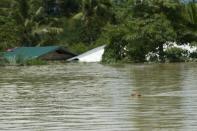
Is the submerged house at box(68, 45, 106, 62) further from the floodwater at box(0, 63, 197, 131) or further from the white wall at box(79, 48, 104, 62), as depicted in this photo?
the floodwater at box(0, 63, 197, 131)

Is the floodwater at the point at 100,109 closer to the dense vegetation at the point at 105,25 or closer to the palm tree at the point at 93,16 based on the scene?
the dense vegetation at the point at 105,25

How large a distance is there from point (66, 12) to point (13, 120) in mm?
47223

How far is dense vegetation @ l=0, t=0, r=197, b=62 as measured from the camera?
1476 inches

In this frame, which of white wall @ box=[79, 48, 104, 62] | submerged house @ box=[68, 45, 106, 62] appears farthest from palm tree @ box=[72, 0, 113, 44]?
white wall @ box=[79, 48, 104, 62]

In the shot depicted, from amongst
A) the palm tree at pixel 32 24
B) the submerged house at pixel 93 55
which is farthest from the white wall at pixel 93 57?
the palm tree at pixel 32 24

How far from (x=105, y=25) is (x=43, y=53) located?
27.7 ft

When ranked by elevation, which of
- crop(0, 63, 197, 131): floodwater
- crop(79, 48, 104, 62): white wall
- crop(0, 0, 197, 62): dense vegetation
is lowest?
crop(0, 63, 197, 131): floodwater

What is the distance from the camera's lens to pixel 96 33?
50500 mm

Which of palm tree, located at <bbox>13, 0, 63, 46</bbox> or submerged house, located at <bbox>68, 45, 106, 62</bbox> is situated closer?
submerged house, located at <bbox>68, 45, 106, 62</bbox>

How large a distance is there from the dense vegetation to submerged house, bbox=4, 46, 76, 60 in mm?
1368

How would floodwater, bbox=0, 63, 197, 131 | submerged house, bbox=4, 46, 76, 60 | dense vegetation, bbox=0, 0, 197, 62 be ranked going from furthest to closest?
1. submerged house, bbox=4, 46, 76, 60
2. dense vegetation, bbox=0, 0, 197, 62
3. floodwater, bbox=0, 63, 197, 131

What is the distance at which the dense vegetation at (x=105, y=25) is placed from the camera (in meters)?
37.5

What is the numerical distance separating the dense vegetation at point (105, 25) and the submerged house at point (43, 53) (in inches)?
53.9

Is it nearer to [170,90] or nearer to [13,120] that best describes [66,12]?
[170,90]
